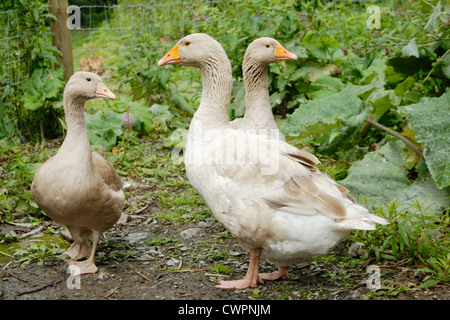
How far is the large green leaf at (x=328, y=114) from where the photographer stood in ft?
15.4

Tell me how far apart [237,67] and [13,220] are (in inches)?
126

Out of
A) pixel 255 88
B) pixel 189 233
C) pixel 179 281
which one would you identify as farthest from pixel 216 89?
pixel 179 281

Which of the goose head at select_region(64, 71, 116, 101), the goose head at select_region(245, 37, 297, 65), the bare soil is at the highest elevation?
the goose head at select_region(245, 37, 297, 65)

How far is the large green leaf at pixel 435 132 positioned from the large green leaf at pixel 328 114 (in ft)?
1.58

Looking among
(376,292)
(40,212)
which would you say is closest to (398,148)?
(376,292)

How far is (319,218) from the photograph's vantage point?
3.27 m

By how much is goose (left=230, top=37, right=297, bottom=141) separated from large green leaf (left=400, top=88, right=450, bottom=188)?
4.11ft

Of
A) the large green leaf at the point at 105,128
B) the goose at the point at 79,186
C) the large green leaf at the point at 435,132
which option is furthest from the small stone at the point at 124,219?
Answer: the large green leaf at the point at 435,132

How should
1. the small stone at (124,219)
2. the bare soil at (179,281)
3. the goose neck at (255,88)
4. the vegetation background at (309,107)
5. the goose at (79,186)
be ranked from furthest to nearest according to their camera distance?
the goose neck at (255,88) < the small stone at (124,219) < the vegetation background at (309,107) < the goose at (79,186) < the bare soil at (179,281)

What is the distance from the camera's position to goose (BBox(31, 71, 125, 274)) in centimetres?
→ 363

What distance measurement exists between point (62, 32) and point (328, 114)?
401cm

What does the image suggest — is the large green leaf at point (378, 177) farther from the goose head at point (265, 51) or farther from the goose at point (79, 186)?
the goose at point (79, 186)

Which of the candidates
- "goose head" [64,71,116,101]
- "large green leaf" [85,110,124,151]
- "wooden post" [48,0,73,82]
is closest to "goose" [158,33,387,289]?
"goose head" [64,71,116,101]

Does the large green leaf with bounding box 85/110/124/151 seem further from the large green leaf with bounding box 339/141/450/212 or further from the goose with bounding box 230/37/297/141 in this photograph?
the large green leaf with bounding box 339/141/450/212
